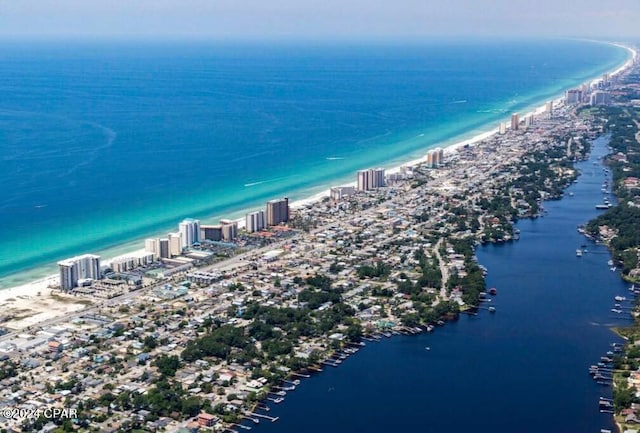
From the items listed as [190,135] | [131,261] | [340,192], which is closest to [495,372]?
[131,261]

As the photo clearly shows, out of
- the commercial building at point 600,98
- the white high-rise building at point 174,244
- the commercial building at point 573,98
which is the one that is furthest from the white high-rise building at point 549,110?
the white high-rise building at point 174,244

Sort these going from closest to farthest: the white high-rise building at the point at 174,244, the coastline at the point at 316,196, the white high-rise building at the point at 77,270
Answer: the coastline at the point at 316,196, the white high-rise building at the point at 77,270, the white high-rise building at the point at 174,244

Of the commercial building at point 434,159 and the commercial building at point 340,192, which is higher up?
the commercial building at point 434,159

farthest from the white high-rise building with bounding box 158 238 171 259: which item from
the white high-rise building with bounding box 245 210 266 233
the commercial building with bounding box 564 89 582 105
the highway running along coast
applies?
the commercial building with bounding box 564 89 582 105

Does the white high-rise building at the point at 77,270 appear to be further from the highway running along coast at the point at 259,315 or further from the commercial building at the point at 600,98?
the commercial building at the point at 600,98

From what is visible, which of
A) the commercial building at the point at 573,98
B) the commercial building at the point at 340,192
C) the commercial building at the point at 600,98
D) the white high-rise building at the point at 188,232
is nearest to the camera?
the white high-rise building at the point at 188,232

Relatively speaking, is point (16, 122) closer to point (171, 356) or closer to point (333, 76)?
point (171, 356)

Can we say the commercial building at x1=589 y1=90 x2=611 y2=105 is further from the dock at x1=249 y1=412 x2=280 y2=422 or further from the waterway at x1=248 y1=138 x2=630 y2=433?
the dock at x1=249 y1=412 x2=280 y2=422

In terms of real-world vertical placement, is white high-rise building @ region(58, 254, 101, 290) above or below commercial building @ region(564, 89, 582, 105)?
below
